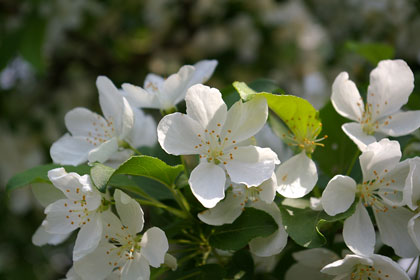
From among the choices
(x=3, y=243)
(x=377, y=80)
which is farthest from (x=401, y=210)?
(x=3, y=243)

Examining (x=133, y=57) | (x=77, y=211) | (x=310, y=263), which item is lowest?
(x=133, y=57)

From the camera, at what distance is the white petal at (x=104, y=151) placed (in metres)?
1.22

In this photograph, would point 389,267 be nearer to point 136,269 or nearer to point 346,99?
point 346,99

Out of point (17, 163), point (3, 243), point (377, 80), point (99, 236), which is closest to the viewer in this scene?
point (99, 236)

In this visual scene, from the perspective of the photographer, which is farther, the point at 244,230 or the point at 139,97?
the point at 139,97

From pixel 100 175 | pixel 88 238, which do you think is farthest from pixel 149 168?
pixel 88 238

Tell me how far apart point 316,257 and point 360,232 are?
186mm

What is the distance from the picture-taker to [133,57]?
3721 millimetres

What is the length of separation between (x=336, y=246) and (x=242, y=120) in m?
0.43

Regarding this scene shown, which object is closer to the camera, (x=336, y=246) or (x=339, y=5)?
(x=336, y=246)

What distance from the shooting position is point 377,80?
1.26 meters

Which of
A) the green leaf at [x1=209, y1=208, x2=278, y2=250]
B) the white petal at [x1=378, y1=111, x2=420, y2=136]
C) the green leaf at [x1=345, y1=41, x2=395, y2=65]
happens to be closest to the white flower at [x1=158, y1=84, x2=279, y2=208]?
the green leaf at [x1=209, y1=208, x2=278, y2=250]

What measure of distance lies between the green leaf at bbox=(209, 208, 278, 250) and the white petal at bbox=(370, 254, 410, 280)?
0.23 meters

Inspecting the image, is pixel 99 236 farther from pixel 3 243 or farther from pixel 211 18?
pixel 3 243
